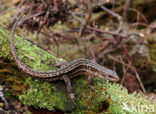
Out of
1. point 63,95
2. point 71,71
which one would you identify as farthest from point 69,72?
point 63,95

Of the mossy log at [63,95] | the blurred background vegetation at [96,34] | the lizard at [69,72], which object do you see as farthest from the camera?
the blurred background vegetation at [96,34]

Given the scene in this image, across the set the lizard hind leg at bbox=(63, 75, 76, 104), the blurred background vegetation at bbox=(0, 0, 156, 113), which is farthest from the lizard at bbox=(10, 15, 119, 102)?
the blurred background vegetation at bbox=(0, 0, 156, 113)

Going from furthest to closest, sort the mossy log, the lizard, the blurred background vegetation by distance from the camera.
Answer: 1. the blurred background vegetation
2. the lizard
3. the mossy log

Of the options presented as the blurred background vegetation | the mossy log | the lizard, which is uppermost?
the blurred background vegetation

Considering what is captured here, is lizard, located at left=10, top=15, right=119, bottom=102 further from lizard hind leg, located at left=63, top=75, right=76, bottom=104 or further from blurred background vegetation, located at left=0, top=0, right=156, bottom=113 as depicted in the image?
blurred background vegetation, located at left=0, top=0, right=156, bottom=113

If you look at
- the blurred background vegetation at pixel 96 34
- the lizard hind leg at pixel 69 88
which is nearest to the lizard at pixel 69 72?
the lizard hind leg at pixel 69 88

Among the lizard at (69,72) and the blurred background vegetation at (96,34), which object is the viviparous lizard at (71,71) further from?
the blurred background vegetation at (96,34)

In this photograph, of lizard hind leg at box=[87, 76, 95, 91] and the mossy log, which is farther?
lizard hind leg at box=[87, 76, 95, 91]

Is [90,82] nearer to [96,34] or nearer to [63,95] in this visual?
[63,95]
